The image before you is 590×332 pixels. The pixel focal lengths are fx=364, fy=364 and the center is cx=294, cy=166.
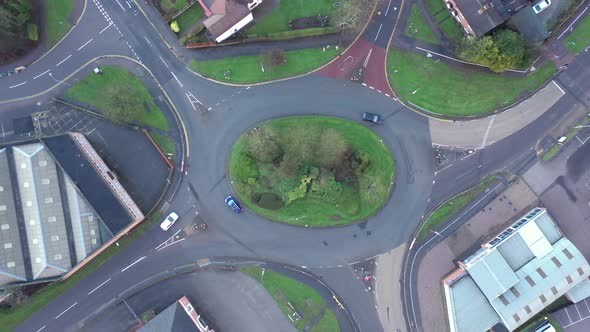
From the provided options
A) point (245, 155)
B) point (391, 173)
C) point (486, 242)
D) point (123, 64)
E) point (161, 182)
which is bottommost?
point (486, 242)

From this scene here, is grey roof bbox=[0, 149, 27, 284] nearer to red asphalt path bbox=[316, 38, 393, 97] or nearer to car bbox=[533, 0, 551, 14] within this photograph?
red asphalt path bbox=[316, 38, 393, 97]

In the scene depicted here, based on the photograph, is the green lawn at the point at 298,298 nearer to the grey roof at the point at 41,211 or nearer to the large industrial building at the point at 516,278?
the large industrial building at the point at 516,278

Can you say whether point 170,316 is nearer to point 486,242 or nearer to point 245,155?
point 245,155

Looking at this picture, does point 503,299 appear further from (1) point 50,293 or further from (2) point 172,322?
(1) point 50,293

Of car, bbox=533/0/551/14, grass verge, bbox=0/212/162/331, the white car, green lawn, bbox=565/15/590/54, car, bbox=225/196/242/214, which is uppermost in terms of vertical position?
grass verge, bbox=0/212/162/331

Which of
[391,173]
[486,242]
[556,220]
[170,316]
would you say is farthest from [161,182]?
[556,220]

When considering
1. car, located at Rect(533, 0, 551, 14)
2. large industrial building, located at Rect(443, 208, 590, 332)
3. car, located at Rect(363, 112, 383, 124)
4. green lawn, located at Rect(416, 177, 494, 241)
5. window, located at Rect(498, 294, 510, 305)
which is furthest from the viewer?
car, located at Rect(533, 0, 551, 14)

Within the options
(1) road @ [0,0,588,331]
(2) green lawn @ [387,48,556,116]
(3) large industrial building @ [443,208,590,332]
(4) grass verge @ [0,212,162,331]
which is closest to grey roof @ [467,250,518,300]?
(3) large industrial building @ [443,208,590,332]
